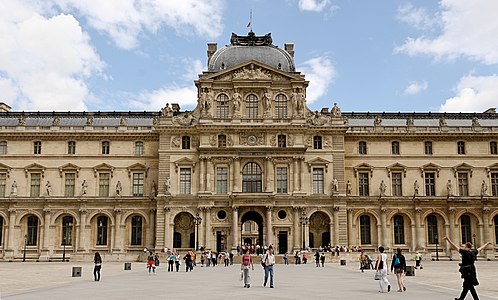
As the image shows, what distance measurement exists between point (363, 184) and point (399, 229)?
7101 millimetres

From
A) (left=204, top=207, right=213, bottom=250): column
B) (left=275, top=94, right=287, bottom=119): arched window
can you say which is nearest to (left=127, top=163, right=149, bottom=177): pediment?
(left=204, top=207, right=213, bottom=250): column

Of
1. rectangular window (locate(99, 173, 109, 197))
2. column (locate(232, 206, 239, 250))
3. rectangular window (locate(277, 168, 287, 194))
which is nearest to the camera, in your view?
column (locate(232, 206, 239, 250))

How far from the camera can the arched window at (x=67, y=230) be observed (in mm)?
74500

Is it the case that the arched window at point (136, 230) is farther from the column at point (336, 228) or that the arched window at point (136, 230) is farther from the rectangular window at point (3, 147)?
the column at point (336, 228)

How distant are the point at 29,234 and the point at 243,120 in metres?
30.5

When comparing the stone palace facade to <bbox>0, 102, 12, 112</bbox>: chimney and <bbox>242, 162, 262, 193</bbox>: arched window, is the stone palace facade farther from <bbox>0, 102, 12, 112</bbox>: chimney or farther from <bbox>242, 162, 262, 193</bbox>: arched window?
<bbox>0, 102, 12, 112</bbox>: chimney

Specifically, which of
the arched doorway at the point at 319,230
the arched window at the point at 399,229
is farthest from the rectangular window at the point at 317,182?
the arched window at the point at 399,229

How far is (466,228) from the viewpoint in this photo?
73.9 metres

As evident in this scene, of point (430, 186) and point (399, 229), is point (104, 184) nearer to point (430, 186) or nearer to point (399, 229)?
point (399, 229)

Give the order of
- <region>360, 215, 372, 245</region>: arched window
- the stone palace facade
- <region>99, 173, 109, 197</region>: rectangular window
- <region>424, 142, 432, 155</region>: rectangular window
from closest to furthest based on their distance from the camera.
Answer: the stone palace facade < <region>360, 215, 372, 245</region>: arched window < <region>99, 173, 109, 197</region>: rectangular window < <region>424, 142, 432, 155</region>: rectangular window

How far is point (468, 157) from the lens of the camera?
248 ft

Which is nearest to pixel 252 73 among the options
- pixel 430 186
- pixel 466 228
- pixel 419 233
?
pixel 430 186

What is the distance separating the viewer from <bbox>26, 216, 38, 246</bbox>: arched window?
7431 centimetres

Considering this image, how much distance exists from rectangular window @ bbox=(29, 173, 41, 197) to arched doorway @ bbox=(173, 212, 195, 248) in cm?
1843
